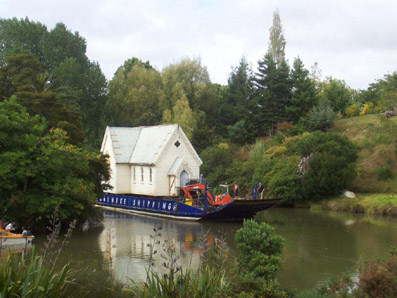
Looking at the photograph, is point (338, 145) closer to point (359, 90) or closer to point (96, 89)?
point (96, 89)

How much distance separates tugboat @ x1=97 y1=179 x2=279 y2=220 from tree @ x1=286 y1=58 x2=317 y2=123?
2258 centimetres

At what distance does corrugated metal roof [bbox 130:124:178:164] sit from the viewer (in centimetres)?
3825

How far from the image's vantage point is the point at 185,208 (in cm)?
3275

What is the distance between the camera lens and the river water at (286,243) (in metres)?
18.5

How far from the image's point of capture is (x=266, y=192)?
43188mm

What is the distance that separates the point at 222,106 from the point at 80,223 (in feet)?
109

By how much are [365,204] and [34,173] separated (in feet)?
82.2

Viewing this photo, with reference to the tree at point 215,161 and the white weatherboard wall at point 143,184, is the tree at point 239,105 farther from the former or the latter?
the white weatherboard wall at point 143,184

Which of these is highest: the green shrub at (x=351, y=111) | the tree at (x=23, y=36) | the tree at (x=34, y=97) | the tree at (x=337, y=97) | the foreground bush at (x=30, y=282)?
the tree at (x=23, y=36)

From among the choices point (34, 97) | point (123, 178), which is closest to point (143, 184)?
point (123, 178)

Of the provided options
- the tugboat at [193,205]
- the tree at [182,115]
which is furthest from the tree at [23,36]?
the tugboat at [193,205]

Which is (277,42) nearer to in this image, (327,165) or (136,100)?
(136,100)

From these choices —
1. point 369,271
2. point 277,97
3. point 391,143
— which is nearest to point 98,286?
point 369,271

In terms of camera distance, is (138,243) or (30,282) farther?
(138,243)
